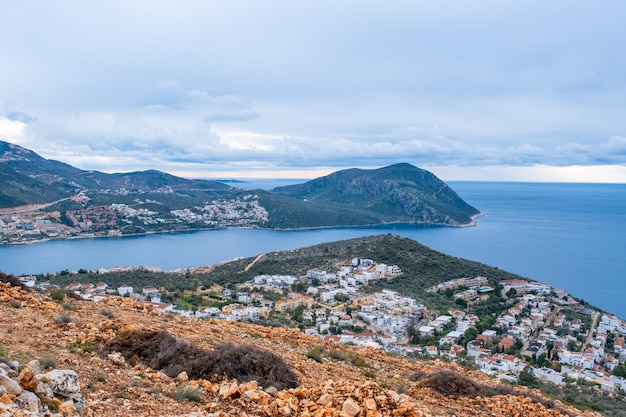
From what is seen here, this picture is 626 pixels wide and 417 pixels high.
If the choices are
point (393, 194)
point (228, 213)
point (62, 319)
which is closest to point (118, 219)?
point (228, 213)

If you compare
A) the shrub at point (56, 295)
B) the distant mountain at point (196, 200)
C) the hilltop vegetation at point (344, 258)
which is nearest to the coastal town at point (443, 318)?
the hilltop vegetation at point (344, 258)

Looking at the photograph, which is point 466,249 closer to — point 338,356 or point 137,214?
point 137,214

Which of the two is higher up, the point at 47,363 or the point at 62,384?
the point at 62,384

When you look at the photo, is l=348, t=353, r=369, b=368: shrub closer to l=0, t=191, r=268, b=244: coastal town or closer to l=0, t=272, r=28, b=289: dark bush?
l=0, t=272, r=28, b=289: dark bush

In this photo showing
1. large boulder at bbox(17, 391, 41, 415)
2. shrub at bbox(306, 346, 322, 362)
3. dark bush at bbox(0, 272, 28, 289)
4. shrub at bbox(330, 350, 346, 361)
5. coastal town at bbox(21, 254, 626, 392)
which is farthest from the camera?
coastal town at bbox(21, 254, 626, 392)

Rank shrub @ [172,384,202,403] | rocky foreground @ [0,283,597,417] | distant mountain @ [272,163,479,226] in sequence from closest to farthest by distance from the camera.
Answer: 1. rocky foreground @ [0,283,597,417]
2. shrub @ [172,384,202,403]
3. distant mountain @ [272,163,479,226]

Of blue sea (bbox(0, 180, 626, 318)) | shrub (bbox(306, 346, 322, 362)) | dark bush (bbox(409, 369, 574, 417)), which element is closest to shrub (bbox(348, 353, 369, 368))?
shrub (bbox(306, 346, 322, 362))

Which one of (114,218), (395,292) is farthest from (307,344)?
(114,218)
